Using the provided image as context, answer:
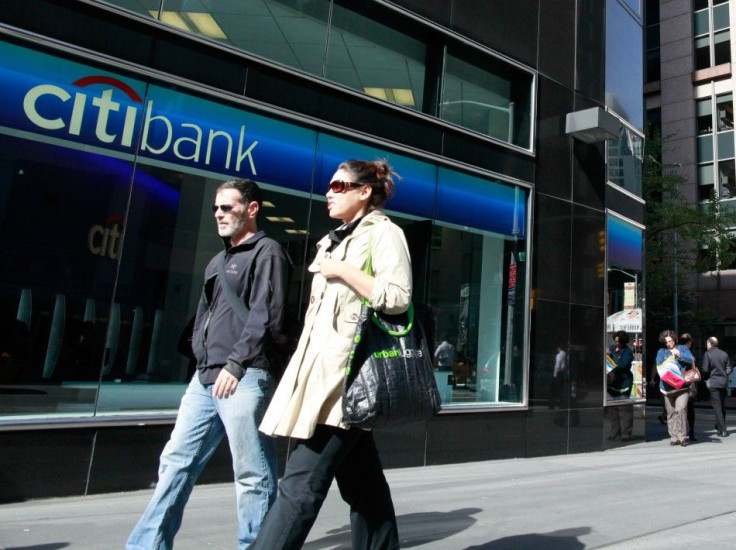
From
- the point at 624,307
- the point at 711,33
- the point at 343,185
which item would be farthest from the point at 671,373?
the point at 711,33

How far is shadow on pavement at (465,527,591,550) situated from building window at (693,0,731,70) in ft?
113

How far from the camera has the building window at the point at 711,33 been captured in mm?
32281

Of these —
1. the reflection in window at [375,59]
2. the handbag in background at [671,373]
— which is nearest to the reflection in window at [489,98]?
the reflection in window at [375,59]

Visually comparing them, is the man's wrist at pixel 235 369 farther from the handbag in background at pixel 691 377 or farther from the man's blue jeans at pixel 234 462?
the handbag in background at pixel 691 377

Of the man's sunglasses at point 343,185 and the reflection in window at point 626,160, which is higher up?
the reflection in window at point 626,160

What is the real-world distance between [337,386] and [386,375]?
0.62 ft

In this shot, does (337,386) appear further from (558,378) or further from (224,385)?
(558,378)

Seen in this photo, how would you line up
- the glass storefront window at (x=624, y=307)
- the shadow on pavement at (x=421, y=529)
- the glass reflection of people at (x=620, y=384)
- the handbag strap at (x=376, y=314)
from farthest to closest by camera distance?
1. the glass storefront window at (x=624, y=307)
2. the glass reflection of people at (x=620, y=384)
3. the shadow on pavement at (x=421, y=529)
4. the handbag strap at (x=376, y=314)

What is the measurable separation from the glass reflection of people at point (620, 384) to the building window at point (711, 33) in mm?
28188

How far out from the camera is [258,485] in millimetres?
2824

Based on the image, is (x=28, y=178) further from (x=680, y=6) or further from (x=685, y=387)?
(x=680, y=6)

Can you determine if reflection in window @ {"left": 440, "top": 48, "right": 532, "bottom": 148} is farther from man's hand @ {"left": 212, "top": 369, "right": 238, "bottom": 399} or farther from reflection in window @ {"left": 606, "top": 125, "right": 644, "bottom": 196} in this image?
man's hand @ {"left": 212, "top": 369, "right": 238, "bottom": 399}

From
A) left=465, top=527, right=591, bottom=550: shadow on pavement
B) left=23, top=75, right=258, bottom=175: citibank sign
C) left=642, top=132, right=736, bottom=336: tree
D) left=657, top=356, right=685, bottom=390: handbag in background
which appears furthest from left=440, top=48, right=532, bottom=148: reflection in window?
left=642, top=132, right=736, bottom=336: tree

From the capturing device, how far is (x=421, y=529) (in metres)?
4.27
